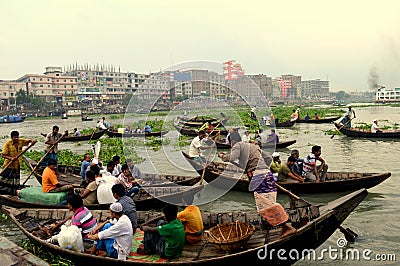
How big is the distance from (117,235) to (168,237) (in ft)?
2.15

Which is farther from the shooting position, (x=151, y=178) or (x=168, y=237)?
(x=151, y=178)

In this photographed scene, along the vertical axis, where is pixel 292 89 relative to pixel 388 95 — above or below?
above

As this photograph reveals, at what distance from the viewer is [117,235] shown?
4.58 meters

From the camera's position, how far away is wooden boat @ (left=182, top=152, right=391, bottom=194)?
817 cm

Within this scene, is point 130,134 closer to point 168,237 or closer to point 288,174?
point 288,174

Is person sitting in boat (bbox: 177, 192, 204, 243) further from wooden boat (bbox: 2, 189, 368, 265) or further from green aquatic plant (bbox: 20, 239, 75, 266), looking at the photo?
green aquatic plant (bbox: 20, 239, 75, 266)

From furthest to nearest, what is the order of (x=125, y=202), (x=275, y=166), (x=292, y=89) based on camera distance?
1. (x=292, y=89)
2. (x=275, y=166)
3. (x=125, y=202)

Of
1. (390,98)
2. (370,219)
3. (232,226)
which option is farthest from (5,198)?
(390,98)

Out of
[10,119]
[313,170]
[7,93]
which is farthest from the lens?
[7,93]

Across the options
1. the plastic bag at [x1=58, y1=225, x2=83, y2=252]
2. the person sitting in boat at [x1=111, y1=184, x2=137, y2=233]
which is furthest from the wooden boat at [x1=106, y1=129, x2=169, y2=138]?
the plastic bag at [x1=58, y1=225, x2=83, y2=252]

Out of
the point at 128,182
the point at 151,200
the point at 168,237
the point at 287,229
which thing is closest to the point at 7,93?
the point at 128,182

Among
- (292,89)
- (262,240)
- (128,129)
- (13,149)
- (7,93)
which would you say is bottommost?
(262,240)

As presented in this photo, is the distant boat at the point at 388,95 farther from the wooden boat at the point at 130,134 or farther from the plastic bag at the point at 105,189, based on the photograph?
the plastic bag at the point at 105,189

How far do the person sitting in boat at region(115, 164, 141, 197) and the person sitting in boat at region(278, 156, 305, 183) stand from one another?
3345 millimetres
